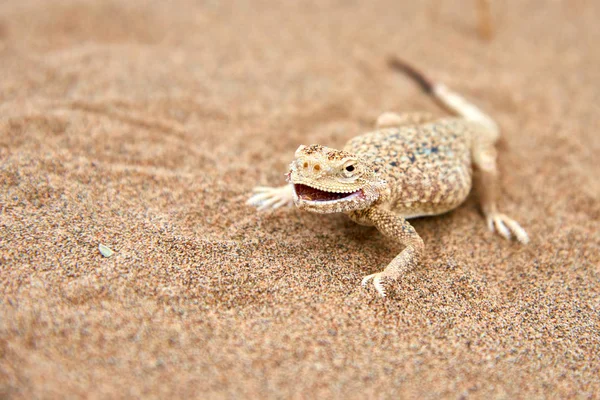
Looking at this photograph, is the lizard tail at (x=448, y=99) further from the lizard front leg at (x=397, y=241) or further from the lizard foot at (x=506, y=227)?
the lizard front leg at (x=397, y=241)

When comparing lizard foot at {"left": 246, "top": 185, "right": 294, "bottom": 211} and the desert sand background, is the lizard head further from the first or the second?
lizard foot at {"left": 246, "top": 185, "right": 294, "bottom": 211}

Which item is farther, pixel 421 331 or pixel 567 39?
pixel 567 39

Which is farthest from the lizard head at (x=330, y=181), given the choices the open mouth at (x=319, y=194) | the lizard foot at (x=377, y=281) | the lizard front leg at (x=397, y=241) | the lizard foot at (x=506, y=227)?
the lizard foot at (x=506, y=227)

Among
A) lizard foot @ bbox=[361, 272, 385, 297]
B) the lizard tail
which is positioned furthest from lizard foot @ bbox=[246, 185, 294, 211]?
the lizard tail

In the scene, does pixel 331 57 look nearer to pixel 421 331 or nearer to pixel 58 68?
pixel 58 68

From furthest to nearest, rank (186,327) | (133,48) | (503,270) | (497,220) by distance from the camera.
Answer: (133,48), (497,220), (503,270), (186,327)

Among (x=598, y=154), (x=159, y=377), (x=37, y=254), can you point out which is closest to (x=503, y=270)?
(x=598, y=154)

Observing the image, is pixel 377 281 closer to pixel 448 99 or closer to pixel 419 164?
pixel 419 164

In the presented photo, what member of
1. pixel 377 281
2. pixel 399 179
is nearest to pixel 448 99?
pixel 399 179
